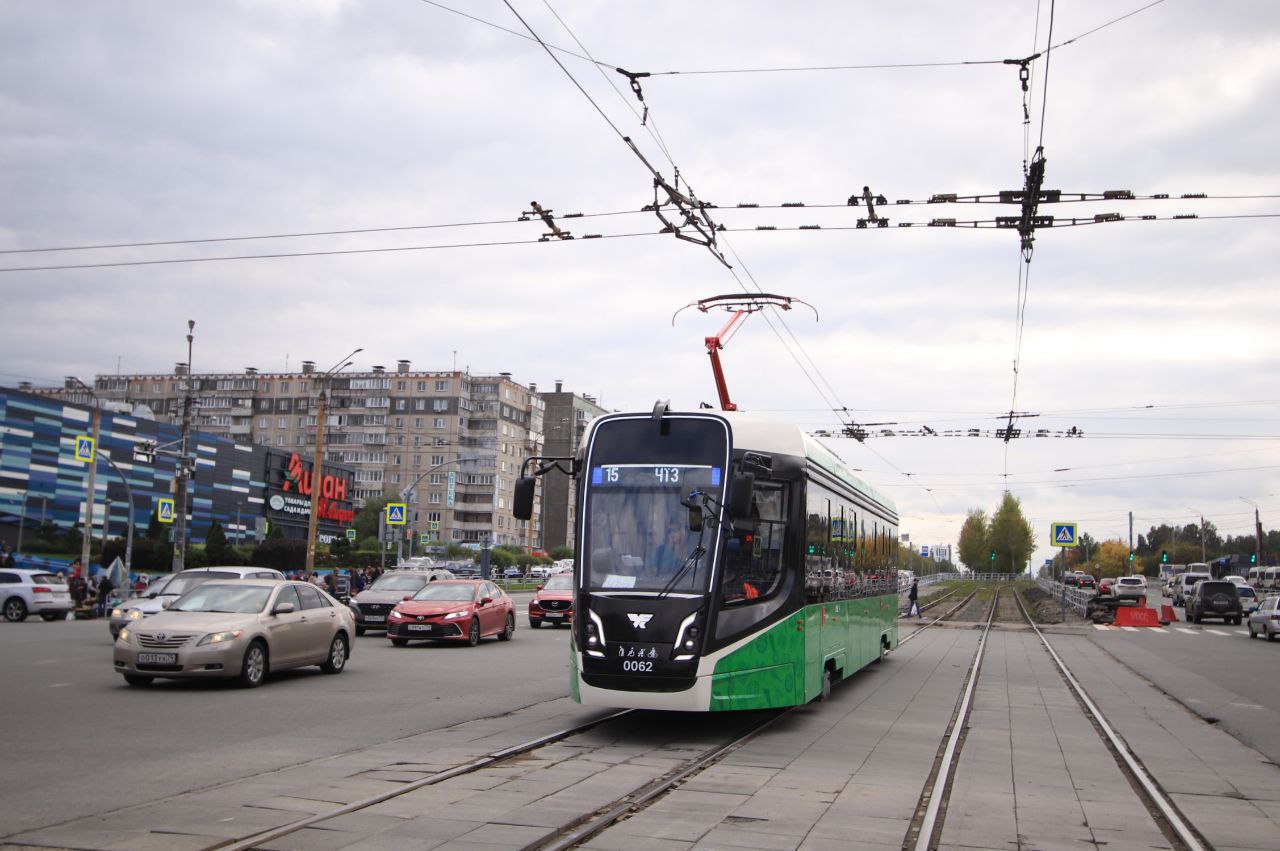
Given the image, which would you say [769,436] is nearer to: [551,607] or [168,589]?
[168,589]

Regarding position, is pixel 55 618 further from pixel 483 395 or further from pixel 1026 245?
pixel 483 395

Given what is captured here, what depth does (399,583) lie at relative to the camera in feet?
92.7

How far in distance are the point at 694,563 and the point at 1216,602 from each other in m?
→ 39.9

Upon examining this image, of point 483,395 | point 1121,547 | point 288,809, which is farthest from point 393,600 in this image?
point 1121,547

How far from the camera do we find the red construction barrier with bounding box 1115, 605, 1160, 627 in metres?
41.8

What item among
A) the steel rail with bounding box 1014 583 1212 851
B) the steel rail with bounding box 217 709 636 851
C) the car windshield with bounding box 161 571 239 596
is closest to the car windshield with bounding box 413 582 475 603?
the car windshield with bounding box 161 571 239 596

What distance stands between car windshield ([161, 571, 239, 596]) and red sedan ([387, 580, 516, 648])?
3.54 metres

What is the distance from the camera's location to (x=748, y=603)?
37.6 feet

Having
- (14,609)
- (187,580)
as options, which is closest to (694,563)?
(187,580)

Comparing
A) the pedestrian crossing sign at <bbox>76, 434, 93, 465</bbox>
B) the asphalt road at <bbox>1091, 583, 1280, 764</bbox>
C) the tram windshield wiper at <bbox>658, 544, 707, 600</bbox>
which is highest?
the pedestrian crossing sign at <bbox>76, 434, 93, 465</bbox>

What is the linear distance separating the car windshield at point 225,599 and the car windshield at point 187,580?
5.91 metres

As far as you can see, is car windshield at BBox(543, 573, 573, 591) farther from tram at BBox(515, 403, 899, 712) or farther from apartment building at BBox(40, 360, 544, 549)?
apartment building at BBox(40, 360, 544, 549)

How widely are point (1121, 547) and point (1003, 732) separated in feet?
553

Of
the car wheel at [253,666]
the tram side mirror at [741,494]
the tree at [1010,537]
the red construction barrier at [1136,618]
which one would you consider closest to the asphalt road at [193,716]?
the car wheel at [253,666]
